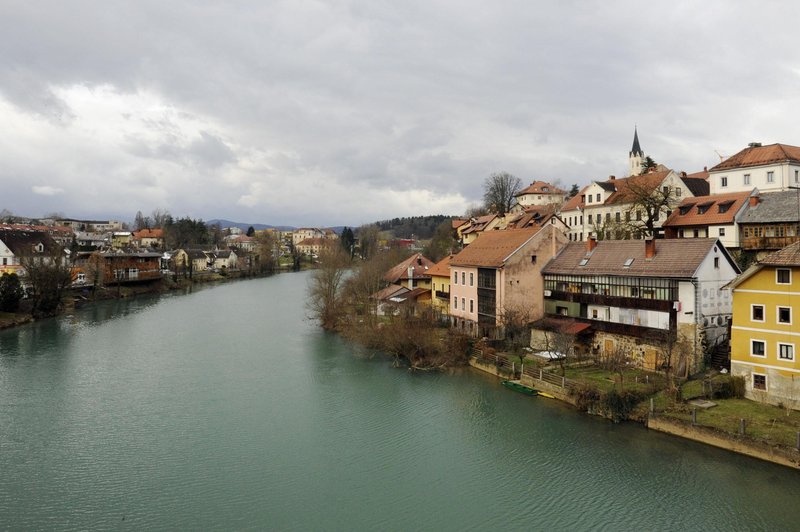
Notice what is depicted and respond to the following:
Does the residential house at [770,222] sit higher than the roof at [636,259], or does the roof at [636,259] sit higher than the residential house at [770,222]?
the residential house at [770,222]

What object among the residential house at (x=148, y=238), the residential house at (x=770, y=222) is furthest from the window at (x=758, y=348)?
the residential house at (x=148, y=238)

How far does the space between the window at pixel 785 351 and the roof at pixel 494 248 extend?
13236 millimetres

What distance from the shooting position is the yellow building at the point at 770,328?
1795cm

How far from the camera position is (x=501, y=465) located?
16797 millimetres

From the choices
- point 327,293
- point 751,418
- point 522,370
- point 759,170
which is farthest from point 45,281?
point 759,170

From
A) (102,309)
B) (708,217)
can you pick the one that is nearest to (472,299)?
(708,217)

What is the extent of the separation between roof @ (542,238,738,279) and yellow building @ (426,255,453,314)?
371 inches

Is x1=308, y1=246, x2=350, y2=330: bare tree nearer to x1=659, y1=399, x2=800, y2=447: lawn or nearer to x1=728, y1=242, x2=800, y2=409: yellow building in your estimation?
x1=659, y1=399, x2=800, y2=447: lawn

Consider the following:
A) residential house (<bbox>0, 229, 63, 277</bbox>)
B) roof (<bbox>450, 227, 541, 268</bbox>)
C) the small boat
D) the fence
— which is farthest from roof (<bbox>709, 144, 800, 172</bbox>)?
residential house (<bbox>0, 229, 63, 277</bbox>)

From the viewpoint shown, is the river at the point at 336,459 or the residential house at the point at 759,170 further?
the residential house at the point at 759,170

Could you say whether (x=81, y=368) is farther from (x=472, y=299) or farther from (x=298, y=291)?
(x=298, y=291)

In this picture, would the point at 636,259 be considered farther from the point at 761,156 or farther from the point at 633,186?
the point at 761,156

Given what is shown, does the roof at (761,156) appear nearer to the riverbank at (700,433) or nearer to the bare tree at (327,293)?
the riverbank at (700,433)

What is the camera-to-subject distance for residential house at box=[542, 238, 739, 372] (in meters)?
21.8
